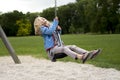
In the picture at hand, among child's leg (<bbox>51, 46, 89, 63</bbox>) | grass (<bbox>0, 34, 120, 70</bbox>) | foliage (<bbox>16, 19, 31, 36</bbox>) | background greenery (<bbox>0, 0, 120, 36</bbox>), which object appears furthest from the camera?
foliage (<bbox>16, 19, 31, 36</bbox>)

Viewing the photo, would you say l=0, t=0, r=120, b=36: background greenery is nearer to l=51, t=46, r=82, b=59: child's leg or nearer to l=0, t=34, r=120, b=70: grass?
l=0, t=34, r=120, b=70: grass

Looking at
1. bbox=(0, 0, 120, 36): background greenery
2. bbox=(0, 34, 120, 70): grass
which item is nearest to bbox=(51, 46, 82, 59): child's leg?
bbox=(0, 34, 120, 70): grass

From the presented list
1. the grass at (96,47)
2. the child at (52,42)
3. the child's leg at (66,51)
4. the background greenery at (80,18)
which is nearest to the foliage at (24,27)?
the background greenery at (80,18)

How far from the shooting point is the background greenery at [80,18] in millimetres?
80162

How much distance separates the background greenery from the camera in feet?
263

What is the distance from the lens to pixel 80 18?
3711 inches

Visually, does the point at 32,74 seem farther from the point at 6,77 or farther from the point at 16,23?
the point at 16,23

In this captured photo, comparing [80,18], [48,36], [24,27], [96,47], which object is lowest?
[24,27]

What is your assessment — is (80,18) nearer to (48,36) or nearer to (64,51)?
(48,36)

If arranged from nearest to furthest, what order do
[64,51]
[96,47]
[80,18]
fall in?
[64,51], [96,47], [80,18]

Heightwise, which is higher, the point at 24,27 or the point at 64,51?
the point at 64,51

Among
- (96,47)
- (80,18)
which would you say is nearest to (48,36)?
(96,47)

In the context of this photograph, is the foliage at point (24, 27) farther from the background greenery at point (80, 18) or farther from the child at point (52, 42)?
the child at point (52, 42)

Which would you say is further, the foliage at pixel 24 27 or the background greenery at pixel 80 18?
the foliage at pixel 24 27
